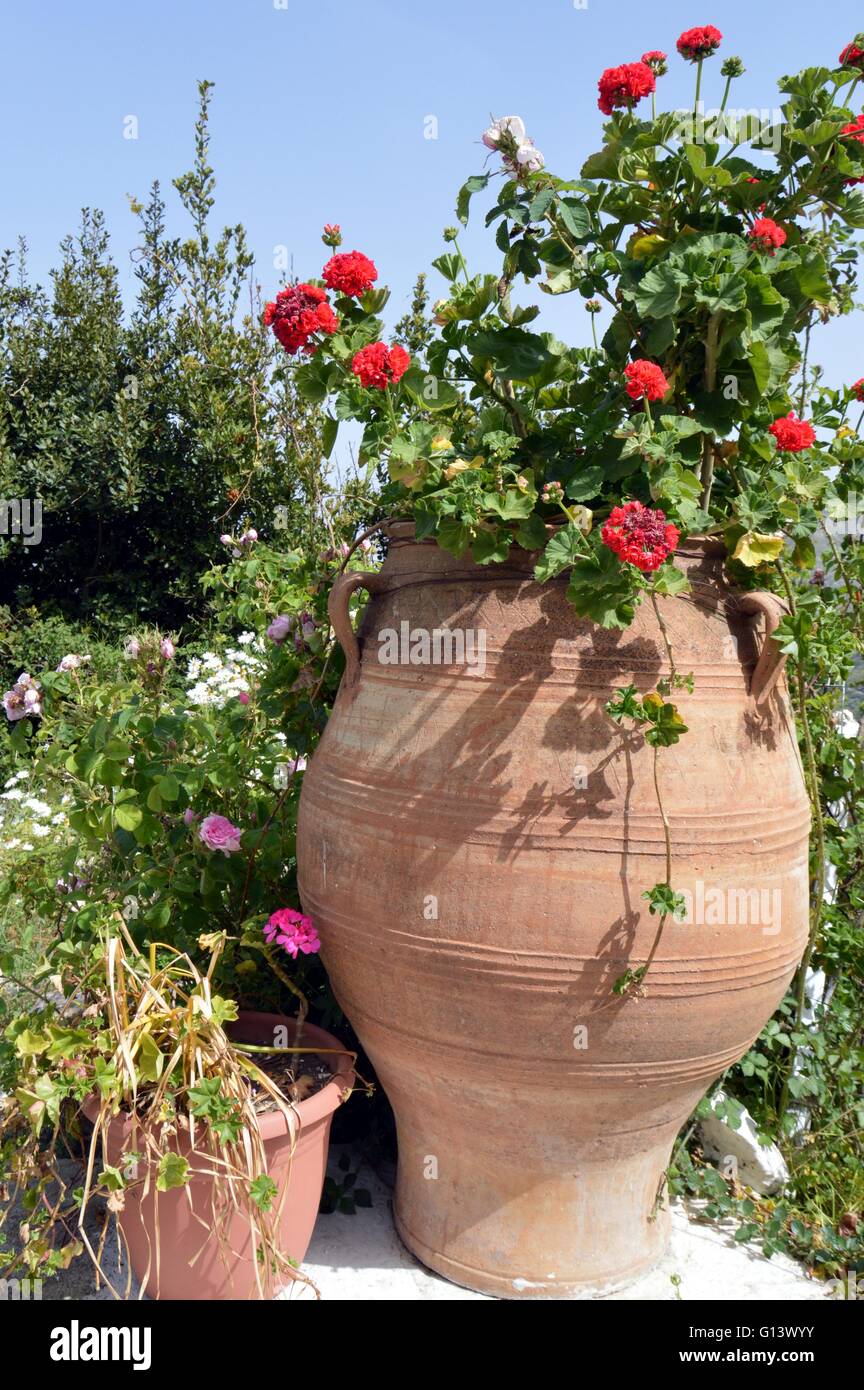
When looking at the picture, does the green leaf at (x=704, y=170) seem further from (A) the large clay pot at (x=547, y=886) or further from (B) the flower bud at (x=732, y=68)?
(A) the large clay pot at (x=547, y=886)

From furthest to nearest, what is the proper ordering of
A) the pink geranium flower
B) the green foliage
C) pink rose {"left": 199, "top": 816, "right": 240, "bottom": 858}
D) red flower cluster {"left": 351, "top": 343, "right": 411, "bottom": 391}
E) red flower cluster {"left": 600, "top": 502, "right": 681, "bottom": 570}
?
the green foliage → pink rose {"left": 199, "top": 816, "right": 240, "bottom": 858} → the pink geranium flower → red flower cluster {"left": 351, "top": 343, "right": 411, "bottom": 391} → red flower cluster {"left": 600, "top": 502, "right": 681, "bottom": 570}

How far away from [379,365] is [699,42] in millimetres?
781

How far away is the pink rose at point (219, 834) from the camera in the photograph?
91.8 inches

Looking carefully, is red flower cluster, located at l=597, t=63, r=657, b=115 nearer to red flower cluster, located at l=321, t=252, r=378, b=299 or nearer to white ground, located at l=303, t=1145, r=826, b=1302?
red flower cluster, located at l=321, t=252, r=378, b=299

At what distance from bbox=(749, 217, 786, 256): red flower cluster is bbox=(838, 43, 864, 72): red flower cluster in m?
0.31

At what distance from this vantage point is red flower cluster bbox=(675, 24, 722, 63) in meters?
1.84

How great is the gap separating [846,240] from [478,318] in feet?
2.24

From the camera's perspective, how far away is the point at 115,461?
602cm

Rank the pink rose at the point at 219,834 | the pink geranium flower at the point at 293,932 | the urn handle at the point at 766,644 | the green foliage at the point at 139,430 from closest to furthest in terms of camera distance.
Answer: the urn handle at the point at 766,644
the pink geranium flower at the point at 293,932
the pink rose at the point at 219,834
the green foliage at the point at 139,430

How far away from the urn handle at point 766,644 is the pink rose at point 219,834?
113cm

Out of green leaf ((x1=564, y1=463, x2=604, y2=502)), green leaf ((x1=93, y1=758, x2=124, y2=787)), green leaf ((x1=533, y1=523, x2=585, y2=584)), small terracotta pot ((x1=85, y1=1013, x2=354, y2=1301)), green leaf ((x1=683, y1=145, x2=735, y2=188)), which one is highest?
green leaf ((x1=683, y1=145, x2=735, y2=188))

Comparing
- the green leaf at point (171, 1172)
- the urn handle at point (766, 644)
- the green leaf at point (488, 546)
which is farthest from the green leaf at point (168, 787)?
the urn handle at point (766, 644)

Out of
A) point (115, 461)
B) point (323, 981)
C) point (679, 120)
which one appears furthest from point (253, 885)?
point (115, 461)

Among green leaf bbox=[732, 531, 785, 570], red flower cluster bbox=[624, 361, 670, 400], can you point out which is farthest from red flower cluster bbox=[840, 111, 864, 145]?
green leaf bbox=[732, 531, 785, 570]
